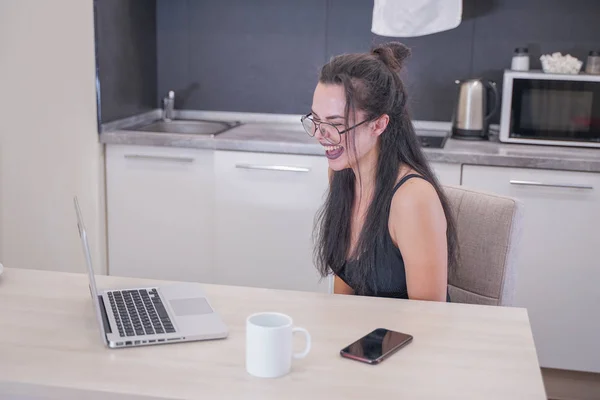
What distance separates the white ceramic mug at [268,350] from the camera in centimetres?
127

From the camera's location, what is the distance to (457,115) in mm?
3240

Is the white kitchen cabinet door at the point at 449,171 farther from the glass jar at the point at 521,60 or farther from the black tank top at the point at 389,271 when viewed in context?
the black tank top at the point at 389,271

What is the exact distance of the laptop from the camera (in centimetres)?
143

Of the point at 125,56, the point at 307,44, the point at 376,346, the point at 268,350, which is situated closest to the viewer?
the point at 268,350

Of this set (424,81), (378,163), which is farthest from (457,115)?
(378,163)

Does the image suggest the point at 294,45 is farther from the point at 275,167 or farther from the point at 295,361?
the point at 295,361

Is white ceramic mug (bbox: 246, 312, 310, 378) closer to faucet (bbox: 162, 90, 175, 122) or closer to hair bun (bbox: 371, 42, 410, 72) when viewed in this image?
hair bun (bbox: 371, 42, 410, 72)

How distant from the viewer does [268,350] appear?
1274mm

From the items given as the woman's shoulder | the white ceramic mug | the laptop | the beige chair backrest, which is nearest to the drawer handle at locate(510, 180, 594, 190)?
the beige chair backrest

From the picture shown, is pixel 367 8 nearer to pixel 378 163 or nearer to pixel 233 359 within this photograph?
pixel 378 163

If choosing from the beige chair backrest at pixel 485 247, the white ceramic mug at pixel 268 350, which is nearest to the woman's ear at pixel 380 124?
the beige chair backrest at pixel 485 247

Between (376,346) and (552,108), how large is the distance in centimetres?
193

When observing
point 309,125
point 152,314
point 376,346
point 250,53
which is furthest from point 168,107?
point 376,346

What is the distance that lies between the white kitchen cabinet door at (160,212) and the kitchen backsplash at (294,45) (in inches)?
11.3
